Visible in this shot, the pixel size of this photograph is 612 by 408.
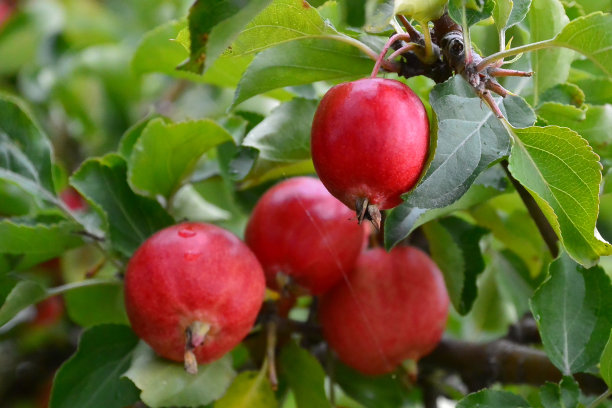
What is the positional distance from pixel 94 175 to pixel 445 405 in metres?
0.76

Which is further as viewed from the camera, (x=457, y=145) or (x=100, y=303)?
(x=100, y=303)

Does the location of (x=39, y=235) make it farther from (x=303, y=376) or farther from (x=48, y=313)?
(x=48, y=313)

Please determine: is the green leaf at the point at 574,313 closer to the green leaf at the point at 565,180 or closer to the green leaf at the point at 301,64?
the green leaf at the point at 565,180

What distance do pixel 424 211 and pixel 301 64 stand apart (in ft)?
0.58

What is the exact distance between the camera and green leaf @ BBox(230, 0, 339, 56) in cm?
60

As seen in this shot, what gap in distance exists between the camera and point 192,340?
687 mm

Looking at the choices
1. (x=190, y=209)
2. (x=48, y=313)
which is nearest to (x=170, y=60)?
(x=190, y=209)

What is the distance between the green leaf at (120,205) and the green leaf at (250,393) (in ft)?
0.65

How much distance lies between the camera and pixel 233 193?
966 millimetres

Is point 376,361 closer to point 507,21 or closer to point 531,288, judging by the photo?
point 531,288

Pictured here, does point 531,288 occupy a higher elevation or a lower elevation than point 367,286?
lower

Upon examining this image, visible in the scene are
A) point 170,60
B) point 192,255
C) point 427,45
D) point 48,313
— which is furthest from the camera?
point 48,313

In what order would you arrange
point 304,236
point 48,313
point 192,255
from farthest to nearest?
1. point 48,313
2. point 304,236
3. point 192,255

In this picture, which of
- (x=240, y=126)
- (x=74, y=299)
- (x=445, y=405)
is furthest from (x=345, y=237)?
(x=445, y=405)
